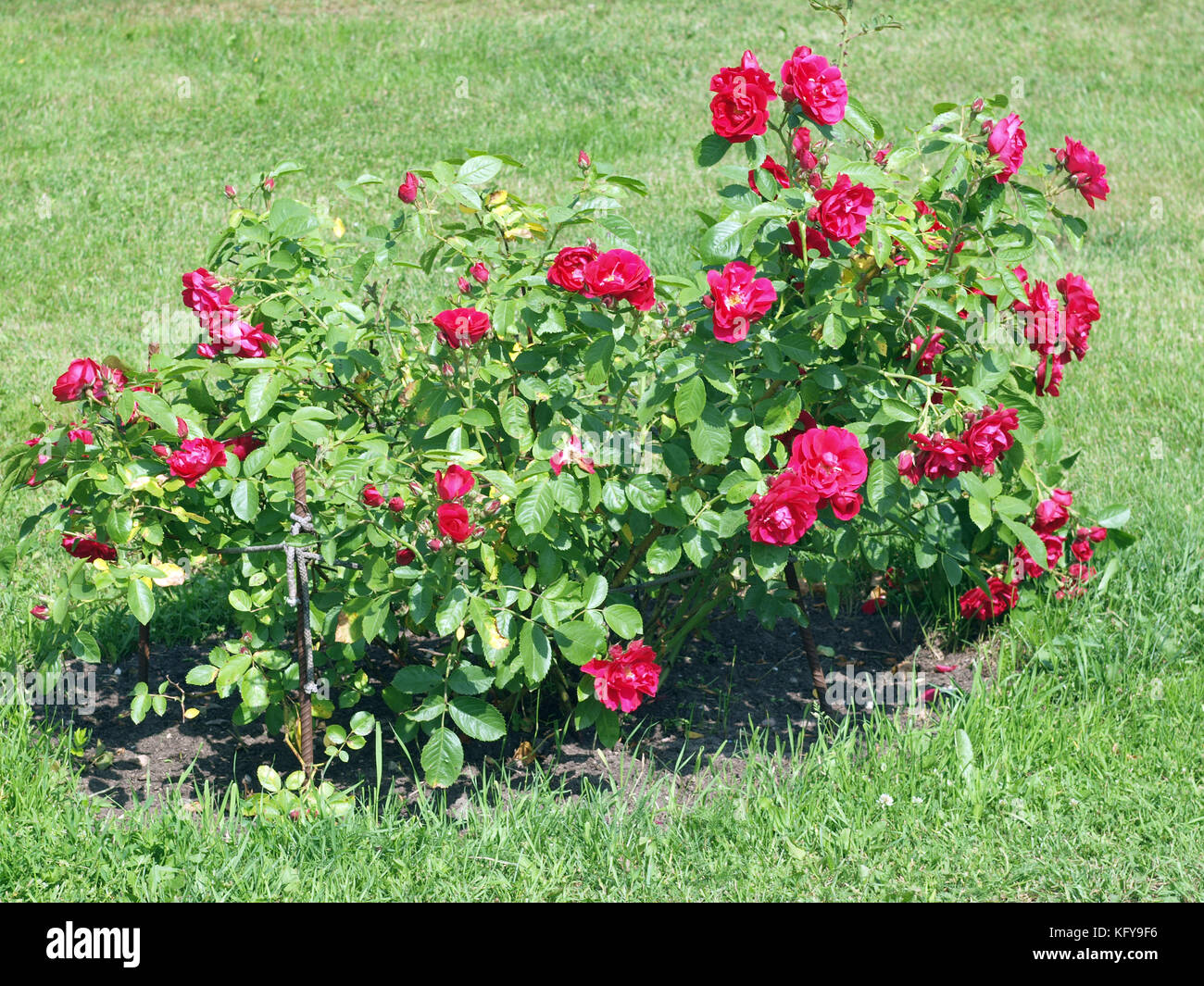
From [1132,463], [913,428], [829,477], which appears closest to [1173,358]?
[1132,463]

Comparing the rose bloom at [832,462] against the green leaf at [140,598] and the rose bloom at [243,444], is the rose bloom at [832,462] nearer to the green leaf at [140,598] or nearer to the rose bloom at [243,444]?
the rose bloom at [243,444]

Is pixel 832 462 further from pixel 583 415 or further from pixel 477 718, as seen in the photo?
pixel 477 718

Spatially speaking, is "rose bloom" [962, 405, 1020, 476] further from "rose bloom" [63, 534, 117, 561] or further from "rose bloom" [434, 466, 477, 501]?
"rose bloom" [63, 534, 117, 561]

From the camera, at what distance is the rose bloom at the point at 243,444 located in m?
2.85

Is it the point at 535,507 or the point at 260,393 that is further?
the point at 260,393

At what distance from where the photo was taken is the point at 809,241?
2711 millimetres

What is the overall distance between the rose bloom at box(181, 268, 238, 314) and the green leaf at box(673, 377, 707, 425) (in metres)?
1.17

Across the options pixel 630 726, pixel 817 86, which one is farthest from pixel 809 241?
pixel 630 726

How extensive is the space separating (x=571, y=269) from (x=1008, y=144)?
1015mm

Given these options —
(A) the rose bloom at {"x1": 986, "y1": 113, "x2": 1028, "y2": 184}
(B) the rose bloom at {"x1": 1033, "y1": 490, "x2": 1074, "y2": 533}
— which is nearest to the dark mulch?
(B) the rose bloom at {"x1": 1033, "y1": 490, "x2": 1074, "y2": 533}

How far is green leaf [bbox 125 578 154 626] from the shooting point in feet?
8.47

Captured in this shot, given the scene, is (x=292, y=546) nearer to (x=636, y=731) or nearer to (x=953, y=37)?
(x=636, y=731)

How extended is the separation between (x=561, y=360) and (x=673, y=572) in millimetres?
676

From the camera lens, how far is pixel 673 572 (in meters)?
3.09
